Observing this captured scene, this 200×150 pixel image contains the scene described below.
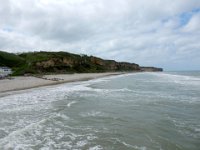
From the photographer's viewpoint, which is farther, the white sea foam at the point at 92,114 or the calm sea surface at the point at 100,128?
the white sea foam at the point at 92,114

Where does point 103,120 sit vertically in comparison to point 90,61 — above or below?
below

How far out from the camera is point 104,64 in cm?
13925

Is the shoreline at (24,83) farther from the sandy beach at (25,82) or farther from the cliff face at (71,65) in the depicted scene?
the cliff face at (71,65)

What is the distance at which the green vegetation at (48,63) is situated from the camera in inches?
3140

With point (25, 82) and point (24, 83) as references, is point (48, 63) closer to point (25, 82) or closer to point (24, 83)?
point (25, 82)

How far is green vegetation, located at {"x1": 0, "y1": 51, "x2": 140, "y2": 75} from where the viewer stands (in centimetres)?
7975

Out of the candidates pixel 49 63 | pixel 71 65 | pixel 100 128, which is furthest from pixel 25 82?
pixel 71 65

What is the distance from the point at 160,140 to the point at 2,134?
21.4 feet

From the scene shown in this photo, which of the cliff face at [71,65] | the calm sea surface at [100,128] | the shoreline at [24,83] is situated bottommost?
the calm sea surface at [100,128]

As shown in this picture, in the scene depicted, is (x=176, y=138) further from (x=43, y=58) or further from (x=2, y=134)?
(x=43, y=58)

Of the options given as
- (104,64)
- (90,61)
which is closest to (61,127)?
(90,61)

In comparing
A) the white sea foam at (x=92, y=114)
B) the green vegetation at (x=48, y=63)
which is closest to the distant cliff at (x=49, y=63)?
the green vegetation at (x=48, y=63)

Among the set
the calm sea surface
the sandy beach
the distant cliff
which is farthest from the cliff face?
the calm sea surface

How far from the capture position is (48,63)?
8644 centimetres
